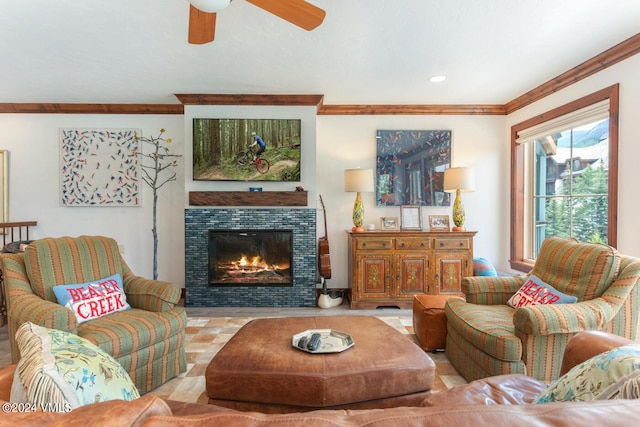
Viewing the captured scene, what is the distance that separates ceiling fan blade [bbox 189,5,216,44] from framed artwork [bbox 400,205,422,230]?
3.03m

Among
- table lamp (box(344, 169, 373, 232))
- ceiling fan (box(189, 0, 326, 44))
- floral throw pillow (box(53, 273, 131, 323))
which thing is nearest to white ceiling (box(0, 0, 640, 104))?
ceiling fan (box(189, 0, 326, 44))

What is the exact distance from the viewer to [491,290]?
2.60 m

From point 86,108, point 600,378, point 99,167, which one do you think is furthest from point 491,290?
point 86,108

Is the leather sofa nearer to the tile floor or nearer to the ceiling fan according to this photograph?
the ceiling fan

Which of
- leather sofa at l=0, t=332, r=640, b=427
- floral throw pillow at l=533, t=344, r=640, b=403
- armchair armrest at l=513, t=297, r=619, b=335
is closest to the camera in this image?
leather sofa at l=0, t=332, r=640, b=427

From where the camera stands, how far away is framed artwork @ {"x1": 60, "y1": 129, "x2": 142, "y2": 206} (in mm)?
4227

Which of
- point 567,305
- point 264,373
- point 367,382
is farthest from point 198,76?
point 567,305

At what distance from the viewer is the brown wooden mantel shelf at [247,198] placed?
390 centimetres

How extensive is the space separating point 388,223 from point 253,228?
1.68 meters

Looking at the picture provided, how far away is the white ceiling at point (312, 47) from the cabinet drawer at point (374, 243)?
5.48ft

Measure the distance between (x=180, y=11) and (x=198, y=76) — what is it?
1.15 metres

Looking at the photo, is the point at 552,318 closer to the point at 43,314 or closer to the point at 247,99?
the point at 43,314

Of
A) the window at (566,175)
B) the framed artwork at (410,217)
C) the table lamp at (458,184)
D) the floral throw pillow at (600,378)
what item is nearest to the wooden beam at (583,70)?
the window at (566,175)

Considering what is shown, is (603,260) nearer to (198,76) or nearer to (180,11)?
(180,11)
